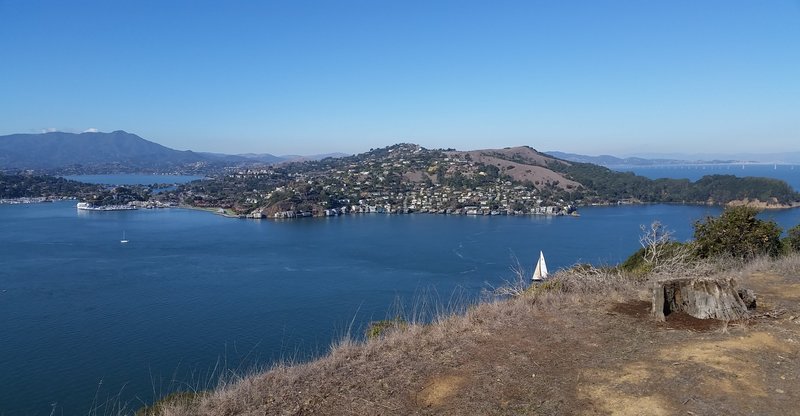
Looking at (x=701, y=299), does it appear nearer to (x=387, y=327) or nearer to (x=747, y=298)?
(x=747, y=298)

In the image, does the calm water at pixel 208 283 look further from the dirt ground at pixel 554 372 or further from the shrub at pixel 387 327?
the dirt ground at pixel 554 372

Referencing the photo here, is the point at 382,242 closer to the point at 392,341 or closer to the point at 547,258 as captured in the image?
the point at 547,258

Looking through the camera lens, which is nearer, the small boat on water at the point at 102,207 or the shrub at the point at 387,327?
the shrub at the point at 387,327

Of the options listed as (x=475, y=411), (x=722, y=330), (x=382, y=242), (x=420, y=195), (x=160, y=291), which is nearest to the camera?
(x=475, y=411)

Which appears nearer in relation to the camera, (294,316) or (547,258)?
(294,316)

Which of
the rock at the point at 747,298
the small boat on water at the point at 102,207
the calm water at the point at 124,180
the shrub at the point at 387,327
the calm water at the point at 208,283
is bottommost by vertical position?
the calm water at the point at 208,283

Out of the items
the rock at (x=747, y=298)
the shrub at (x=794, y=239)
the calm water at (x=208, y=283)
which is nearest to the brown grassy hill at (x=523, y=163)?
the calm water at (x=208, y=283)

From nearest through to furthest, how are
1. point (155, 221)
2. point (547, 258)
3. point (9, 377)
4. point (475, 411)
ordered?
point (475, 411) < point (9, 377) < point (547, 258) < point (155, 221)

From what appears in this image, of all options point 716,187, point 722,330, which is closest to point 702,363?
point 722,330
